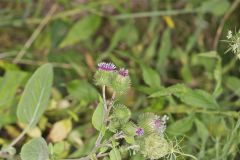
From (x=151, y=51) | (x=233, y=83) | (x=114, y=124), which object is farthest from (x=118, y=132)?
(x=151, y=51)

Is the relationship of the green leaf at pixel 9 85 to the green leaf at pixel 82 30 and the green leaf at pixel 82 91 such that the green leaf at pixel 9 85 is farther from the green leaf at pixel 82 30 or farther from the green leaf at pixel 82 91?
the green leaf at pixel 82 30

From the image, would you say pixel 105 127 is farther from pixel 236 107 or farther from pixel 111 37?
pixel 111 37

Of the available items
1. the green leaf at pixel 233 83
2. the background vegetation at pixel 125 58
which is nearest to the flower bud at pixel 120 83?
the background vegetation at pixel 125 58

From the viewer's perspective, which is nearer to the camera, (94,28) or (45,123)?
(45,123)

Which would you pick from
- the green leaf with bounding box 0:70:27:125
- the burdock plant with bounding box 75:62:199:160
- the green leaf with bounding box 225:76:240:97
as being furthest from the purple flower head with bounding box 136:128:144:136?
the green leaf with bounding box 225:76:240:97

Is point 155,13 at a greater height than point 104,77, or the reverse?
point 155,13

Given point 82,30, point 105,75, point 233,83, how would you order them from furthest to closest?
point 82,30, point 233,83, point 105,75

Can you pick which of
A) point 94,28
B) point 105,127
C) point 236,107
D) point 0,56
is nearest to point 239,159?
point 236,107

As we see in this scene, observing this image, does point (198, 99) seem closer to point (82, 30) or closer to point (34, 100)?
point (34, 100)
